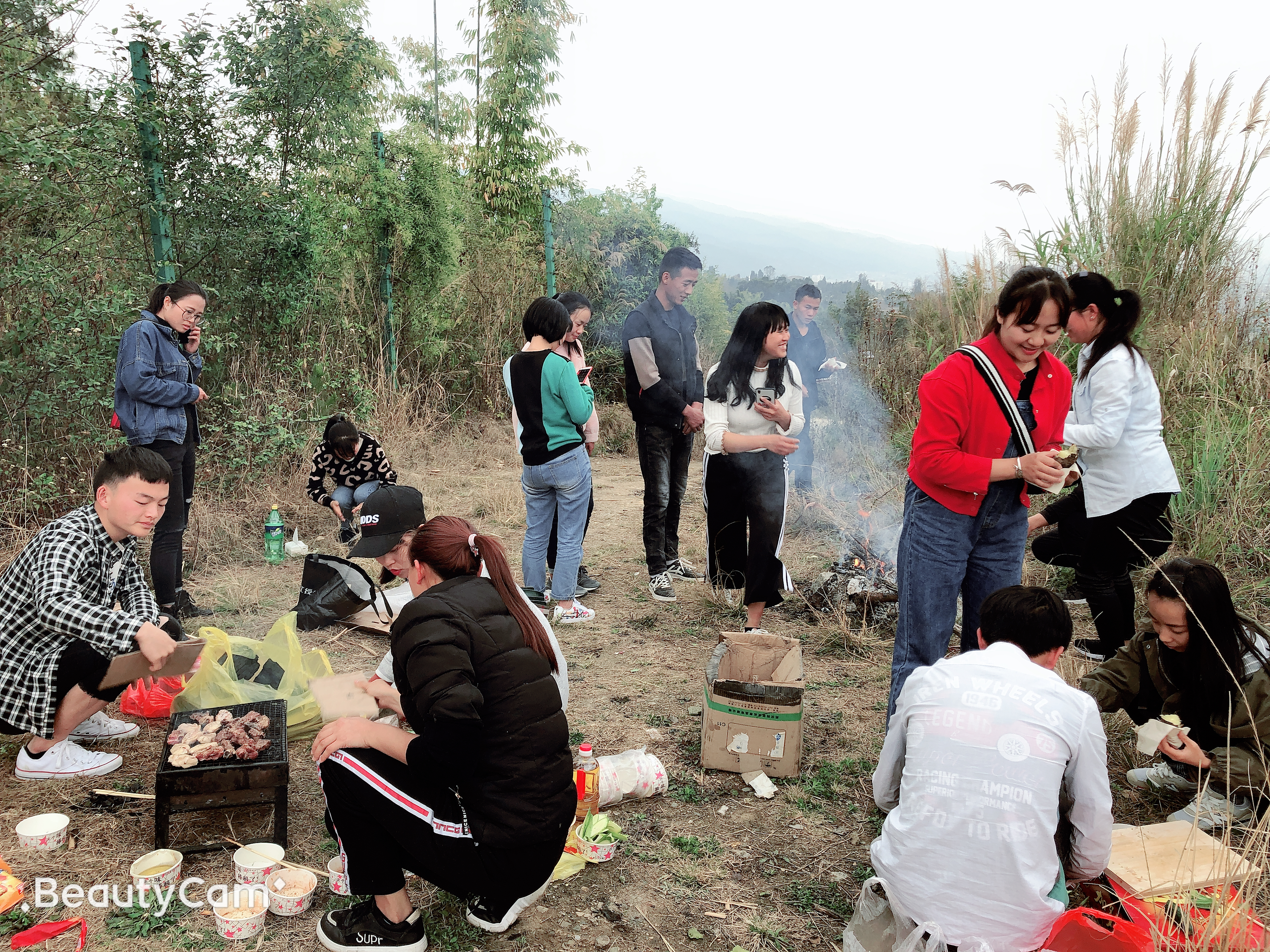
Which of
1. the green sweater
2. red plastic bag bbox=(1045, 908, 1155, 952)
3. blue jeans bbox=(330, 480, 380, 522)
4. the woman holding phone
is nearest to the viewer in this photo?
red plastic bag bbox=(1045, 908, 1155, 952)

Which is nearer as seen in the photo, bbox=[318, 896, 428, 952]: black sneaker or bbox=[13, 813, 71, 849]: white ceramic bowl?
bbox=[318, 896, 428, 952]: black sneaker

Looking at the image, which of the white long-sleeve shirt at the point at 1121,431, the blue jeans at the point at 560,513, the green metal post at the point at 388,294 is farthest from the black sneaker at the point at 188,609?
the white long-sleeve shirt at the point at 1121,431

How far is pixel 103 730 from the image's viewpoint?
11.7ft

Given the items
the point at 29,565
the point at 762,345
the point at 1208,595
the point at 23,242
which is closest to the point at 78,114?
the point at 23,242

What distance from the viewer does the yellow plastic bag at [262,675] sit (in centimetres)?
350

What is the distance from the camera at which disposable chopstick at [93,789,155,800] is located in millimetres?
3062

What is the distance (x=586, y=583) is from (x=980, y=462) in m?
3.40

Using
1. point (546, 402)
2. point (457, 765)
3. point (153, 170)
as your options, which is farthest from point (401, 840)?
point (153, 170)

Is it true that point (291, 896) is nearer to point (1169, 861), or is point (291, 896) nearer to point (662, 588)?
point (1169, 861)

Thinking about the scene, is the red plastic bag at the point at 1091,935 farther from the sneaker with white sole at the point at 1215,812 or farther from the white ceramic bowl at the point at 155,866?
the white ceramic bowl at the point at 155,866

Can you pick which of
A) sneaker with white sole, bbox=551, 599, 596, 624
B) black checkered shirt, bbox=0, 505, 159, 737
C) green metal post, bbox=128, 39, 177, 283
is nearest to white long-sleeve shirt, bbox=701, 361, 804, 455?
sneaker with white sole, bbox=551, 599, 596, 624

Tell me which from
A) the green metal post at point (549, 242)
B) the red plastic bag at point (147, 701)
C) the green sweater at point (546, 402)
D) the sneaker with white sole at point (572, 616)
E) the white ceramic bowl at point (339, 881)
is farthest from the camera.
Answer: the green metal post at point (549, 242)

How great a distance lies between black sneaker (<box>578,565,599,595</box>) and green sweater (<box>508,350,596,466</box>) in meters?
1.12

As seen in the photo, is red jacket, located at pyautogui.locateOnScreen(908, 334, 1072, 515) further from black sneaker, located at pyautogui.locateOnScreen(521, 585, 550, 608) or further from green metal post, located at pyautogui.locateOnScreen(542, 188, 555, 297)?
green metal post, located at pyautogui.locateOnScreen(542, 188, 555, 297)
